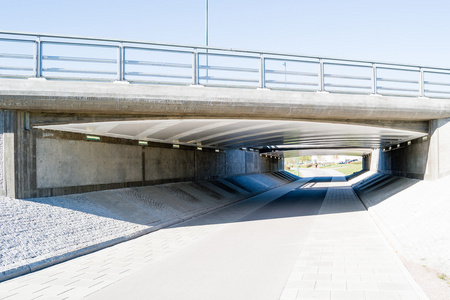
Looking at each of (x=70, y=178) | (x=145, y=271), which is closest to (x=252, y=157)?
(x=70, y=178)

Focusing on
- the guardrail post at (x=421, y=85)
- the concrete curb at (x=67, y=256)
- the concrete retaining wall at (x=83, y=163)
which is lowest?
the concrete curb at (x=67, y=256)

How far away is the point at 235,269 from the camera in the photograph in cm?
859

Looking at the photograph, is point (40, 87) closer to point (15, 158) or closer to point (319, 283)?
point (15, 158)

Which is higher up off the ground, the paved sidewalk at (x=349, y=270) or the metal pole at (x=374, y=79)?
the metal pole at (x=374, y=79)

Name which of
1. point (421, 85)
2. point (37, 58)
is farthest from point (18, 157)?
point (421, 85)

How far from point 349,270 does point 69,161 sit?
37.2 feet

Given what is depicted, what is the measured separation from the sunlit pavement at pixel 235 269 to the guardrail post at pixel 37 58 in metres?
6.38

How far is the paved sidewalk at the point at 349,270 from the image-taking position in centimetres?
678

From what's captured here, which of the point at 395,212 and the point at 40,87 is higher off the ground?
the point at 40,87

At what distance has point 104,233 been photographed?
1223 cm

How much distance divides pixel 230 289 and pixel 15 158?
9190 millimetres

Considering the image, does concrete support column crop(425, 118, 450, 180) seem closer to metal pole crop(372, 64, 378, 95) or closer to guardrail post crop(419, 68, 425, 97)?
guardrail post crop(419, 68, 425, 97)

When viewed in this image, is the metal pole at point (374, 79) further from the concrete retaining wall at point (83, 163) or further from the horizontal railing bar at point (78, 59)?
the concrete retaining wall at point (83, 163)

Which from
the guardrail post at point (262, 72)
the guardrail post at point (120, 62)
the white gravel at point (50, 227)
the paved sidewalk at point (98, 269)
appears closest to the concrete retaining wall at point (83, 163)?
the white gravel at point (50, 227)
